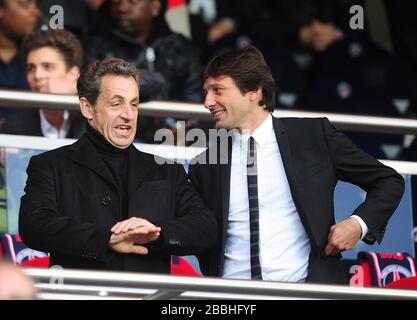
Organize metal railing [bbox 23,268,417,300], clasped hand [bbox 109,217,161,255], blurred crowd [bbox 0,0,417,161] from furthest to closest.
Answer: blurred crowd [bbox 0,0,417,161] < clasped hand [bbox 109,217,161,255] < metal railing [bbox 23,268,417,300]

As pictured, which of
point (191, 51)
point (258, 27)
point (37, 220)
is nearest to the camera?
point (37, 220)

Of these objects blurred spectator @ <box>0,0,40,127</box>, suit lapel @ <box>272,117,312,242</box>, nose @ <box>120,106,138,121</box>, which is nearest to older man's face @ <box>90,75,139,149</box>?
nose @ <box>120,106,138,121</box>

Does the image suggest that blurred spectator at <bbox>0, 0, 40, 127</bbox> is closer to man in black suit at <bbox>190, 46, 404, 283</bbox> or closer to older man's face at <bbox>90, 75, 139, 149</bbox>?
man in black suit at <bbox>190, 46, 404, 283</bbox>

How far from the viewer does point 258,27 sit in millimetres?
10156

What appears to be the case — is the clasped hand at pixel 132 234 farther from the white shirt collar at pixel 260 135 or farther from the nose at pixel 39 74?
the nose at pixel 39 74

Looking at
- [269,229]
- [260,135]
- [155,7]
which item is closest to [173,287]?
[269,229]

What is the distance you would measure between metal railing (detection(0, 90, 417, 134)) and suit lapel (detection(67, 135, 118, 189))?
694 mm

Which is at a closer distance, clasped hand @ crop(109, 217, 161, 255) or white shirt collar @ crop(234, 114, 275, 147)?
clasped hand @ crop(109, 217, 161, 255)

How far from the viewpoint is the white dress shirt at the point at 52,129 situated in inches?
278

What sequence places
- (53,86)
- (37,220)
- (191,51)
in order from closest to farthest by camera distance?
(37,220) < (53,86) < (191,51)

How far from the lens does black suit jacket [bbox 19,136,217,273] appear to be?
17.6 ft

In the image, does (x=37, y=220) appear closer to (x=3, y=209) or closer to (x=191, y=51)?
(x=3, y=209)

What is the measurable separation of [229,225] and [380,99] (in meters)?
3.47
